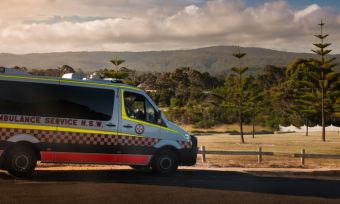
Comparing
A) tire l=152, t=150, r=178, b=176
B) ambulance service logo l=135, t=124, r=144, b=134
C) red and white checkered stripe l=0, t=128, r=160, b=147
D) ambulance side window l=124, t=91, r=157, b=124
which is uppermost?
ambulance side window l=124, t=91, r=157, b=124

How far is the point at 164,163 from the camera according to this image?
41.4ft

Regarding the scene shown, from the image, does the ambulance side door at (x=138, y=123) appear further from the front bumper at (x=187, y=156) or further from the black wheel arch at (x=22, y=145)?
the black wheel arch at (x=22, y=145)

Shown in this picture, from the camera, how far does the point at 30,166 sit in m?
11.1

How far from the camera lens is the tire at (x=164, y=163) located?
12555mm

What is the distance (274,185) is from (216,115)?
7978 centimetres

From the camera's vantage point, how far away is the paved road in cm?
923

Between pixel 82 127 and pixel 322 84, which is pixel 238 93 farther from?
pixel 82 127

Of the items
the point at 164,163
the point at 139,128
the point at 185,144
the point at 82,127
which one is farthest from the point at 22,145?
the point at 185,144

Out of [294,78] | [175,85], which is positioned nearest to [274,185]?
[294,78]

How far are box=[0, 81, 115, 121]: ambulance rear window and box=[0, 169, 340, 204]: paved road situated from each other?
59.0 inches

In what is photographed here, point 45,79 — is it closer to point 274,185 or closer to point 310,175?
point 274,185

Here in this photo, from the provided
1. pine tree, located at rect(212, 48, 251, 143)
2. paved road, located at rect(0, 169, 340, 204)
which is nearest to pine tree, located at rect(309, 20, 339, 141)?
pine tree, located at rect(212, 48, 251, 143)

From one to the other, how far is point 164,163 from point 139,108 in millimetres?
1540

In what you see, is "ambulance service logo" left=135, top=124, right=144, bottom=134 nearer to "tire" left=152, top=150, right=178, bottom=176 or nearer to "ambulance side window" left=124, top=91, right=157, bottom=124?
"ambulance side window" left=124, top=91, right=157, bottom=124
